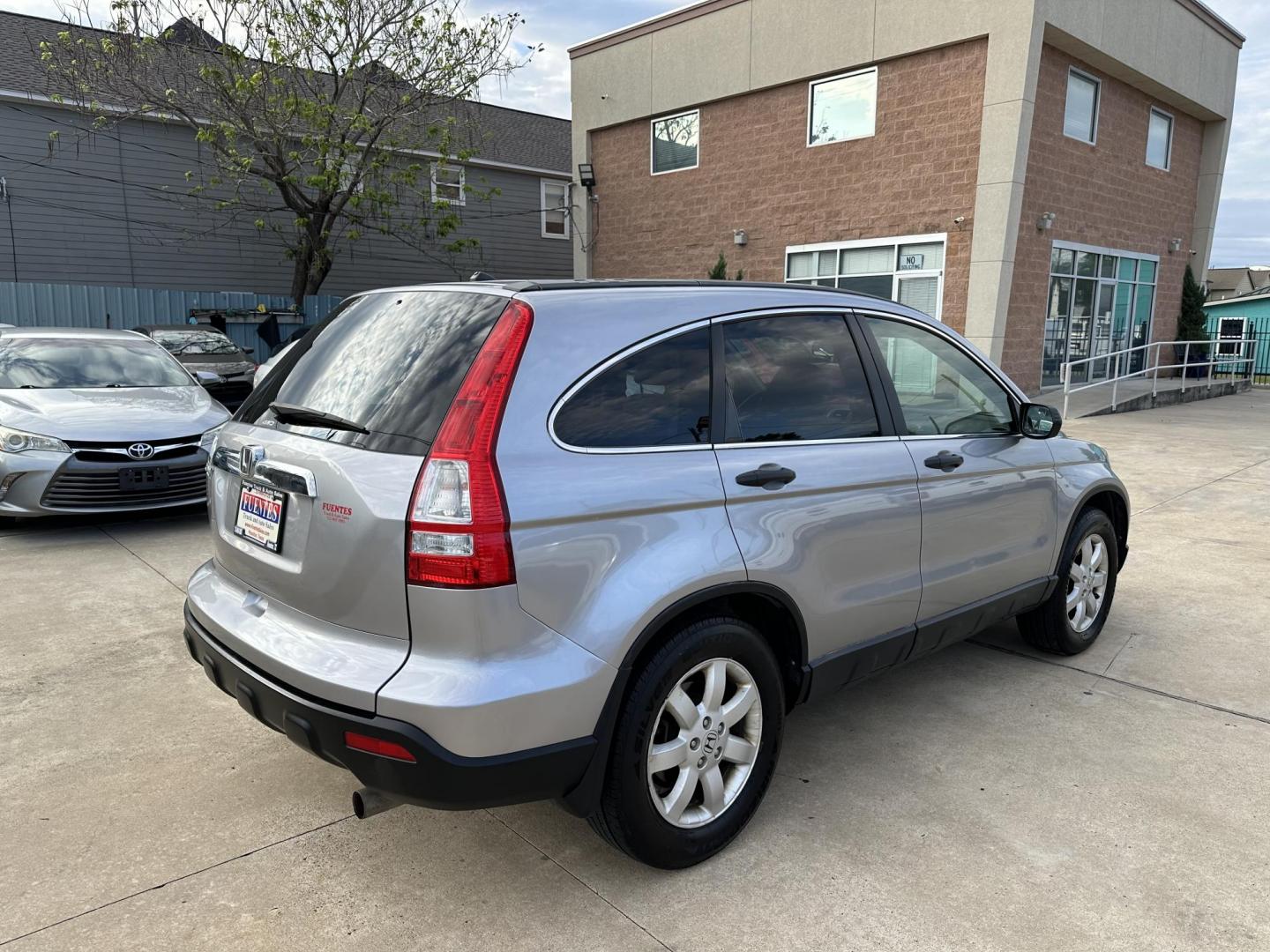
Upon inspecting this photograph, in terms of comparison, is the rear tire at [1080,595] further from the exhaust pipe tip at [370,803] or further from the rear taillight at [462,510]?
the exhaust pipe tip at [370,803]

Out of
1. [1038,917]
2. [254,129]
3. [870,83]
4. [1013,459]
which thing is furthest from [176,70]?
[1038,917]

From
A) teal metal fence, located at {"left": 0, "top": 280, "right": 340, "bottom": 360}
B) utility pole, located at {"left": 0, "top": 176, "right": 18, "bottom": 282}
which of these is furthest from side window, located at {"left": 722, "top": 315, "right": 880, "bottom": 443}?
utility pole, located at {"left": 0, "top": 176, "right": 18, "bottom": 282}

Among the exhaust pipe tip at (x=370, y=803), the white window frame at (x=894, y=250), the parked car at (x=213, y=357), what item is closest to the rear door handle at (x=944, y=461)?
the exhaust pipe tip at (x=370, y=803)

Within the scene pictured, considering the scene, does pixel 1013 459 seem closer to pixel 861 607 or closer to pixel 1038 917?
pixel 861 607

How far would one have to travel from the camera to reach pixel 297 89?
16.7 meters

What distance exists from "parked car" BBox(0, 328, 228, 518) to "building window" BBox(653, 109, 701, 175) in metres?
13.4

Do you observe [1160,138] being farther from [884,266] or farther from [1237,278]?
[1237,278]

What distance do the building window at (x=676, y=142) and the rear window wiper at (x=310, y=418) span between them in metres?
17.0


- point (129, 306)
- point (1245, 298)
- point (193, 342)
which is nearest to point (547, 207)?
point (129, 306)

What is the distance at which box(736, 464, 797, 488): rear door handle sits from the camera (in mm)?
2666

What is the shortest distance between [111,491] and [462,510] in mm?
5327

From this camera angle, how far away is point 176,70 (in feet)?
55.3

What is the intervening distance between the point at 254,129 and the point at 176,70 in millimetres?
2502

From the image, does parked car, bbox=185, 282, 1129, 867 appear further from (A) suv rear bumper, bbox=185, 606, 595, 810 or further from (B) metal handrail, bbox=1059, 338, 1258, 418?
(B) metal handrail, bbox=1059, 338, 1258, 418
